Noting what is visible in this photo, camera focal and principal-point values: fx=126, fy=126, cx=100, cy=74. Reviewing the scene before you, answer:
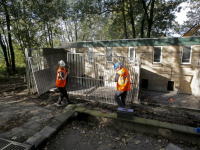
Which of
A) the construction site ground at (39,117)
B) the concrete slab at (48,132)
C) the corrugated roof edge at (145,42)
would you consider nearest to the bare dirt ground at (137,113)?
the construction site ground at (39,117)

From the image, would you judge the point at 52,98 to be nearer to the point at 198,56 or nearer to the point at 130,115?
the point at 130,115

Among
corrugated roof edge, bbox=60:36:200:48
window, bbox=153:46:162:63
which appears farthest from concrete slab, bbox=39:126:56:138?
window, bbox=153:46:162:63

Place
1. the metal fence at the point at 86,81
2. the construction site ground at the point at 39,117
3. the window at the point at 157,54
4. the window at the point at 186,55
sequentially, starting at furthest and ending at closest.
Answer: the window at the point at 157,54, the window at the point at 186,55, the metal fence at the point at 86,81, the construction site ground at the point at 39,117

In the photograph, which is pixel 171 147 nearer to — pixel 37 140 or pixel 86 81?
pixel 37 140

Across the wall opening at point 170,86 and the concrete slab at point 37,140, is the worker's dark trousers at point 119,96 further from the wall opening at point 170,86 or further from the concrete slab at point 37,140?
the wall opening at point 170,86

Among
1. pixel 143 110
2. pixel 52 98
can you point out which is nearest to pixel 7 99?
pixel 52 98

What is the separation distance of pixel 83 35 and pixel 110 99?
26.5 metres

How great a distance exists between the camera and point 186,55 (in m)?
9.62

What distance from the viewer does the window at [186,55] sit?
31.1 feet

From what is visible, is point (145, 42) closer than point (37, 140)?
No

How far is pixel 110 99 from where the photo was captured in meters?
6.02

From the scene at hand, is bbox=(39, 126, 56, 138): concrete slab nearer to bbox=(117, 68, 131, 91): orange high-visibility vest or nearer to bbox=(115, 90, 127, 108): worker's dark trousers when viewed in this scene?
bbox=(115, 90, 127, 108): worker's dark trousers

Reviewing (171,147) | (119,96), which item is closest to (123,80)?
(119,96)

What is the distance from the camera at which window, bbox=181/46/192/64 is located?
947 centimetres
